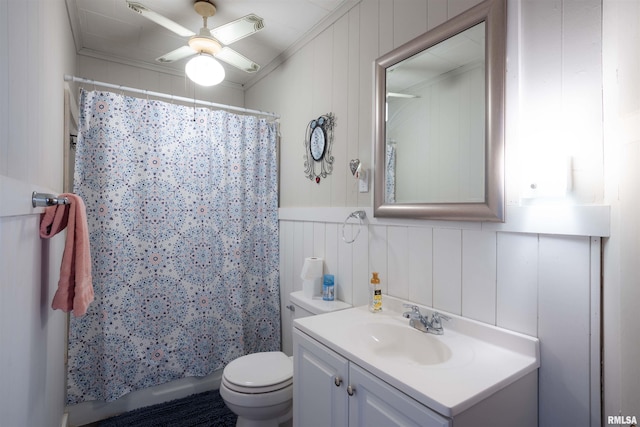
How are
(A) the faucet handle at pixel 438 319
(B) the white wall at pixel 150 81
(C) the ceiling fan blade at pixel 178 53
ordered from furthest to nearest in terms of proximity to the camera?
(B) the white wall at pixel 150 81, (C) the ceiling fan blade at pixel 178 53, (A) the faucet handle at pixel 438 319

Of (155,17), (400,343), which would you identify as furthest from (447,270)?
(155,17)

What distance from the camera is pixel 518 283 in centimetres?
109

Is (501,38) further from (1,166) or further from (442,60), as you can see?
(1,166)

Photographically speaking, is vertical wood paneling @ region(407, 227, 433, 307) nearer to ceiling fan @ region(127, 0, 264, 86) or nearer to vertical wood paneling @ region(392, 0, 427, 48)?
vertical wood paneling @ region(392, 0, 427, 48)

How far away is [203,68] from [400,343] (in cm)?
179

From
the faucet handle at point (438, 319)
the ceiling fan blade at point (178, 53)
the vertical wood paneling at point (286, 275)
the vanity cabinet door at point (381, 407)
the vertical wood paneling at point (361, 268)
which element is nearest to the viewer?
the vanity cabinet door at point (381, 407)

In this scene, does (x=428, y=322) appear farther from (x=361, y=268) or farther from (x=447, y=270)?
(x=361, y=268)

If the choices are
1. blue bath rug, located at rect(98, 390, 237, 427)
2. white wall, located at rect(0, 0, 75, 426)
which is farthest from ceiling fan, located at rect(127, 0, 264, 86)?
blue bath rug, located at rect(98, 390, 237, 427)


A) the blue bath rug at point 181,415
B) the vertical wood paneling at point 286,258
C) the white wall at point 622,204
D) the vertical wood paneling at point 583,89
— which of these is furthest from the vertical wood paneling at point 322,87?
the blue bath rug at point 181,415

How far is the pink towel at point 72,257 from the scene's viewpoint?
3.57 feet

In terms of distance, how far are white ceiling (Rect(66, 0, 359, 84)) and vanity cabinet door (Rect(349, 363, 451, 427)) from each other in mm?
1909

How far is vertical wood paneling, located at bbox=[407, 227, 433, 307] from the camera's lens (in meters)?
1.37

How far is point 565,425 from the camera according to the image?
3.19 ft

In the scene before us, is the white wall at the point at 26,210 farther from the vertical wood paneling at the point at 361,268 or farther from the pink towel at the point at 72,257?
the vertical wood paneling at the point at 361,268
